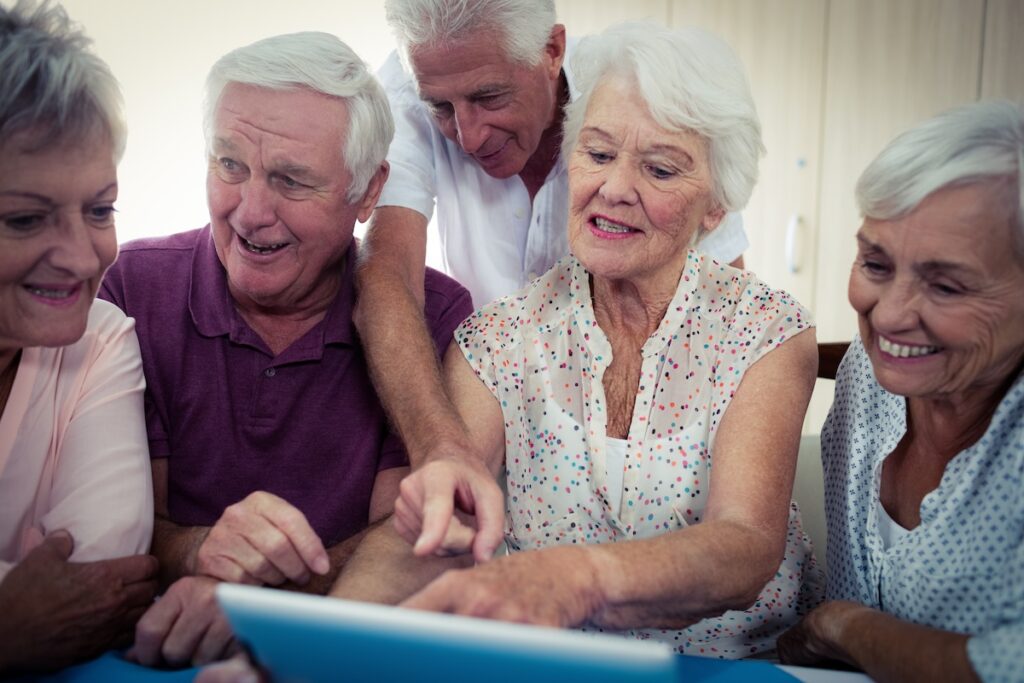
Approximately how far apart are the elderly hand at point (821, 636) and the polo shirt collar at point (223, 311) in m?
0.88

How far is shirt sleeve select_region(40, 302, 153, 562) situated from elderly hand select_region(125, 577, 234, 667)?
0.13 metres

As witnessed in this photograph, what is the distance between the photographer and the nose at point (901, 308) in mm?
1299

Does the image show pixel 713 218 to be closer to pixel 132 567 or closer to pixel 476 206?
pixel 476 206

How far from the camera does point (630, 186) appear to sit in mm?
1536

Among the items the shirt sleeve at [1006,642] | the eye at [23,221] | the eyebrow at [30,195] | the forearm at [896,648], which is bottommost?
the forearm at [896,648]

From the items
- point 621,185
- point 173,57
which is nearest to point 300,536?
point 621,185

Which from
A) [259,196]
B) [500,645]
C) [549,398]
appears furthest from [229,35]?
[500,645]

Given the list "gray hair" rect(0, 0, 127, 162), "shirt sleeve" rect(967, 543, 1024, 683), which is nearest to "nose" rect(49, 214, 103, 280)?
"gray hair" rect(0, 0, 127, 162)

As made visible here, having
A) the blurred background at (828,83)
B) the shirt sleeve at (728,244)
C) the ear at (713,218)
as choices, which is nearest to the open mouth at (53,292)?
the ear at (713,218)

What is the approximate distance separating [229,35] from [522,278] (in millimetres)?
2221

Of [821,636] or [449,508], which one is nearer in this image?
[449,508]

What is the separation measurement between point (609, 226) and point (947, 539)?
67 centimetres

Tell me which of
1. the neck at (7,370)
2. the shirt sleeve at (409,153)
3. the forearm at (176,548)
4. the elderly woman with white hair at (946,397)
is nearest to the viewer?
the elderly woman with white hair at (946,397)

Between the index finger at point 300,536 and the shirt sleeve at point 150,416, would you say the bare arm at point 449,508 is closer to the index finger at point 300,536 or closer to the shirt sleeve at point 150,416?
the index finger at point 300,536
